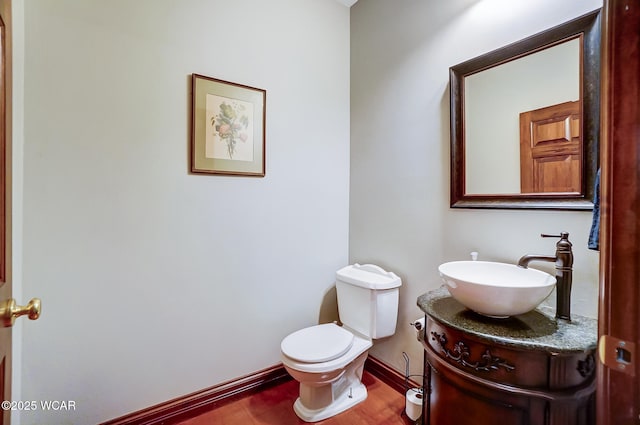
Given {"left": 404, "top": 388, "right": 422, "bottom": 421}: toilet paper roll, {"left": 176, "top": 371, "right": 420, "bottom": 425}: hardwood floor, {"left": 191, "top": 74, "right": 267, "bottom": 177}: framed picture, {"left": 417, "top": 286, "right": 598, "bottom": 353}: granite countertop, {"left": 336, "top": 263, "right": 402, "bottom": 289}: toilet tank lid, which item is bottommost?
{"left": 176, "top": 371, "right": 420, "bottom": 425}: hardwood floor

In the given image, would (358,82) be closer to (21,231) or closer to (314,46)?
(314,46)

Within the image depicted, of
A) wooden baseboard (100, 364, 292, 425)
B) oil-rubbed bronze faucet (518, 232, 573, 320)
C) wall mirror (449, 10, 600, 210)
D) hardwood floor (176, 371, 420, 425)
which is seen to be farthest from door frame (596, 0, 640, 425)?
wooden baseboard (100, 364, 292, 425)

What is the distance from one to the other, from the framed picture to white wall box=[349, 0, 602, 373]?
31.2 inches

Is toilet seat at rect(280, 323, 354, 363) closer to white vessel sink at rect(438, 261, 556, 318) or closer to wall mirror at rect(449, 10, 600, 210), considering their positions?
white vessel sink at rect(438, 261, 556, 318)

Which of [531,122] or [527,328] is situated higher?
[531,122]

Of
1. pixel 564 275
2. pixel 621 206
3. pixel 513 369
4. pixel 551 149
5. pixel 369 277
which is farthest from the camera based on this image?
pixel 369 277

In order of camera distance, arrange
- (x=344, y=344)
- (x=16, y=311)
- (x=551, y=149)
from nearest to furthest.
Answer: (x=16, y=311), (x=551, y=149), (x=344, y=344)

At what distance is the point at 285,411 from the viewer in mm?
1738

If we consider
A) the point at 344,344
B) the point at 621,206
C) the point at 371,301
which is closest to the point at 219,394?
the point at 344,344

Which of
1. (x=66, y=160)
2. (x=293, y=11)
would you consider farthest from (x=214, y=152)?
(x=293, y=11)

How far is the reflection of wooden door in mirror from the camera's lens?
1.21 m

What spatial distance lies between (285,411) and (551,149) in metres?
1.97

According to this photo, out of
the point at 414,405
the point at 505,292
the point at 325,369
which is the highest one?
the point at 505,292

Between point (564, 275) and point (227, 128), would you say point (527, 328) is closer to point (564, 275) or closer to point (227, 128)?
point (564, 275)
